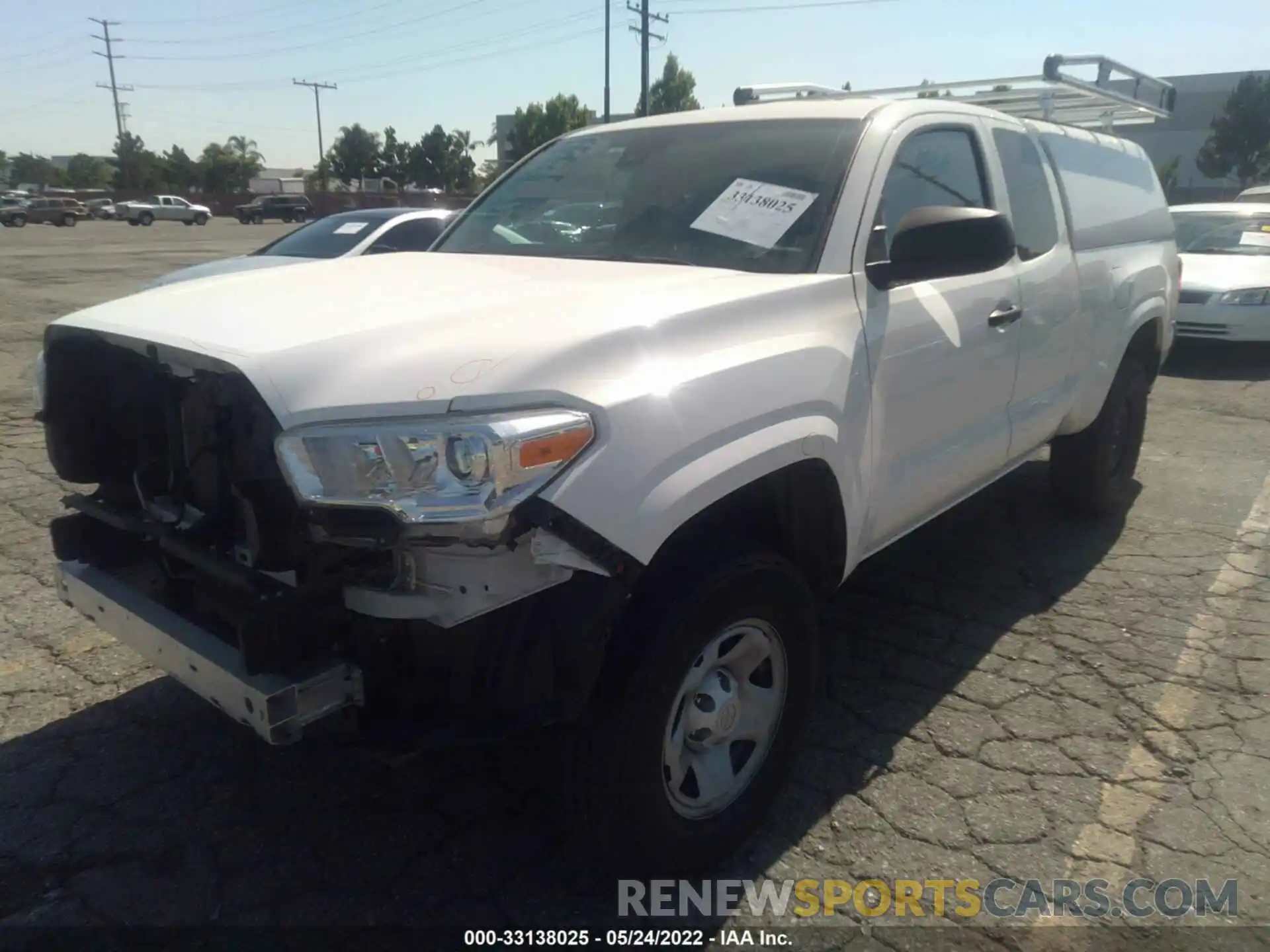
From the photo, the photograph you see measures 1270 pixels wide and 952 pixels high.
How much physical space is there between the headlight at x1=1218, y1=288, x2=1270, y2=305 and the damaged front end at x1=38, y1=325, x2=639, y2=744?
9.59m

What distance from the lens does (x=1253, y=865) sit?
8.84ft

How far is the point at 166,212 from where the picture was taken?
5538 cm

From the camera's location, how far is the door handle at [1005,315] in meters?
3.54

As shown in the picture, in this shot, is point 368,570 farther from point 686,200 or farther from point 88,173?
point 88,173

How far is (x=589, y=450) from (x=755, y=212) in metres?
1.34

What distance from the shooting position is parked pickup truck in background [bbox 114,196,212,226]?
5181 centimetres

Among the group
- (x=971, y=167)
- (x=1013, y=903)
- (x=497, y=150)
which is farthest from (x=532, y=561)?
(x=497, y=150)

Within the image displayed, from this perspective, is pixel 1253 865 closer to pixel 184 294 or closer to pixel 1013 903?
pixel 1013 903

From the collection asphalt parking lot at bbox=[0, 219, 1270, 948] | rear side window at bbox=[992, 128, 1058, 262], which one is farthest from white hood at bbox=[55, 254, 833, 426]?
rear side window at bbox=[992, 128, 1058, 262]

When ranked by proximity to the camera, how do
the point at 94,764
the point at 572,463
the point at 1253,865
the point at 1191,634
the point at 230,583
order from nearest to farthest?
the point at 572,463, the point at 230,583, the point at 1253,865, the point at 94,764, the point at 1191,634

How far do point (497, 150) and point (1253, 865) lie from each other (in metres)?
92.5

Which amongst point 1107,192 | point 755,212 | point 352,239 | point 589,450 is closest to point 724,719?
point 589,450

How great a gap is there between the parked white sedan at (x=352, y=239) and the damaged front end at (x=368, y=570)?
6.30 metres

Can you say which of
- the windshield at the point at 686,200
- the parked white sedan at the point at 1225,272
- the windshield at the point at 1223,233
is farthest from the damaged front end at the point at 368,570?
the windshield at the point at 1223,233
